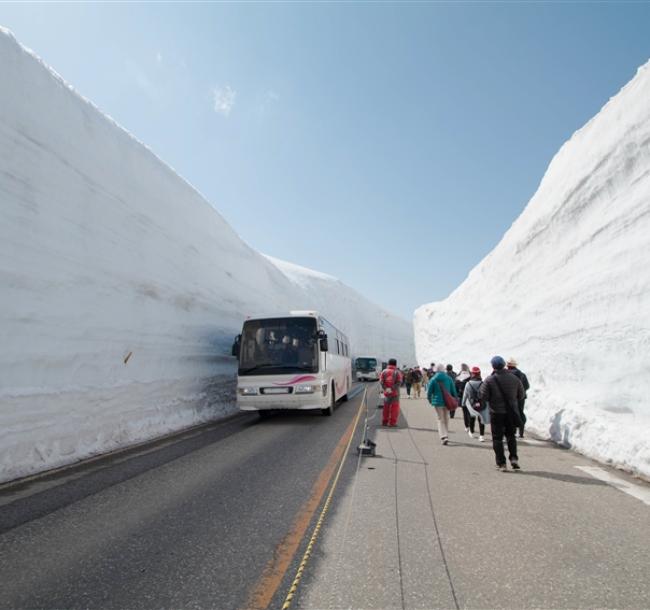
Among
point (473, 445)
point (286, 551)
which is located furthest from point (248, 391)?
point (286, 551)

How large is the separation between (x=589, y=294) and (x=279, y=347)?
364 inches

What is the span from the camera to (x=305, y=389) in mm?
11258

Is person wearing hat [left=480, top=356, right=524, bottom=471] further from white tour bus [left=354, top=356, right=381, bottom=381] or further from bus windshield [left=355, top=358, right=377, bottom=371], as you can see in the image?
bus windshield [left=355, top=358, right=377, bottom=371]

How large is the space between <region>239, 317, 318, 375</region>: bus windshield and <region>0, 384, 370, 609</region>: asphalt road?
14.5ft

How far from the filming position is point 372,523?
3848 mm

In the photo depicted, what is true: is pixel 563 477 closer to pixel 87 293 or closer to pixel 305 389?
pixel 305 389

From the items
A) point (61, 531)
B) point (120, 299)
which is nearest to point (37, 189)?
point (120, 299)

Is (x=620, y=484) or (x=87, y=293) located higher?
(x=87, y=293)

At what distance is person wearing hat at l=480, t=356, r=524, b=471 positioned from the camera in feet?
19.9

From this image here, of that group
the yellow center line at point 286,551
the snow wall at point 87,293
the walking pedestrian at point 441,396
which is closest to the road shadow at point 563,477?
the walking pedestrian at point 441,396

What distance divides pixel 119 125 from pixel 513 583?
16.6 meters

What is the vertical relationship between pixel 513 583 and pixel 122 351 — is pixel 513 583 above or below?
below

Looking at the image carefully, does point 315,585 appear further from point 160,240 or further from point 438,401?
point 160,240

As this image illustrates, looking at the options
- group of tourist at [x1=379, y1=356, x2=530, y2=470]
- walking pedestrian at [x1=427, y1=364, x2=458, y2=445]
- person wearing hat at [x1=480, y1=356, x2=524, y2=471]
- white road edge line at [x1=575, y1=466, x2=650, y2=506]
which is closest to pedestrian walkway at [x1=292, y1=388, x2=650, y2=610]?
white road edge line at [x1=575, y1=466, x2=650, y2=506]
